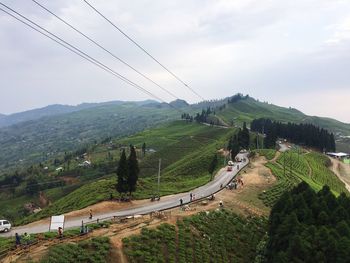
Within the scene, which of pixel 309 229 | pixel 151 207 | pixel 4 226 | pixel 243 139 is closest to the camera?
pixel 309 229

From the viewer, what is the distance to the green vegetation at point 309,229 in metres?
41.8

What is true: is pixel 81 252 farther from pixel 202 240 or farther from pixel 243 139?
pixel 243 139

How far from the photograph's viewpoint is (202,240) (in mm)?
51969

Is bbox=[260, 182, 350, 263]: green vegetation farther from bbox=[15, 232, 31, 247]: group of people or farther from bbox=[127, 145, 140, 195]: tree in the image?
bbox=[15, 232, 31, 247]: group of people

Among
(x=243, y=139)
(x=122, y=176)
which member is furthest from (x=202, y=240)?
(x=243, y=139)

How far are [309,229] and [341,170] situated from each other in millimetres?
122665

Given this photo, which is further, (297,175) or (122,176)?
(297,175)

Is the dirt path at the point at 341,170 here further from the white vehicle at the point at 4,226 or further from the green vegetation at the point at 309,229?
the white vehicle at the point at 4,226

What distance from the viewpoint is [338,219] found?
49531mm

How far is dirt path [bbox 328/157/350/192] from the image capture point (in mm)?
144075

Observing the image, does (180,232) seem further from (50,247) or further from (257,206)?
(257,206)

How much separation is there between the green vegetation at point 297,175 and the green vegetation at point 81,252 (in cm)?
4027

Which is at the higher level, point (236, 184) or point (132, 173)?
point (132, 173)

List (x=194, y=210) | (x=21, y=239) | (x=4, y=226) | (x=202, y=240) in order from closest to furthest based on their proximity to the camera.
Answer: (x=21, y=239) → (x=202, y=240) → (x=4, y=226) → (x=194, y=210)
